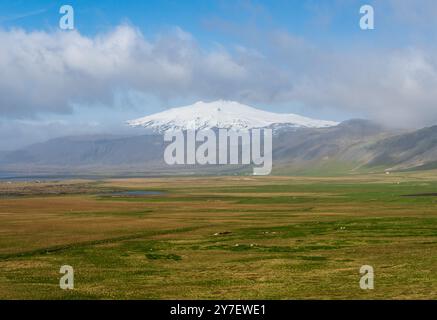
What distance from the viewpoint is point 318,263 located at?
2136 inches

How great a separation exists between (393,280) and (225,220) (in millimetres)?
62597

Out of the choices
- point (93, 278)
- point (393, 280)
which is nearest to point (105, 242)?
point (93, 278)

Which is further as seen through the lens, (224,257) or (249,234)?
(249,234)

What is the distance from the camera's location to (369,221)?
9700cm

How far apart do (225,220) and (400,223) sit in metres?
30.6

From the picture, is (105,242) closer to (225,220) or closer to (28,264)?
(28,264)

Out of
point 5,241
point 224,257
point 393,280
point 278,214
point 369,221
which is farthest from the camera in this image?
point 278,214
